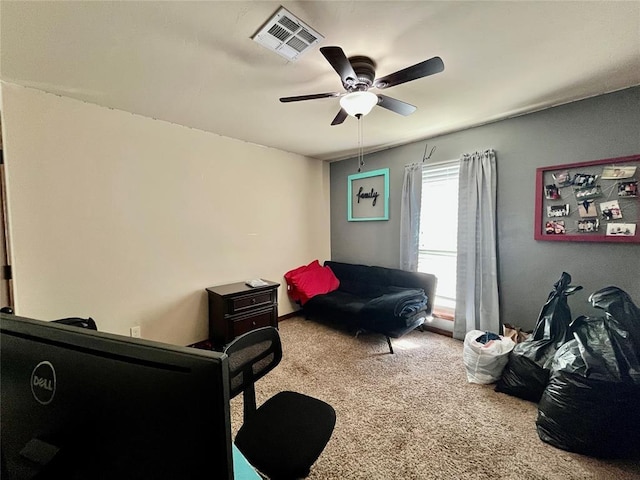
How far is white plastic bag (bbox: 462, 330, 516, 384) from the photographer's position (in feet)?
7.25

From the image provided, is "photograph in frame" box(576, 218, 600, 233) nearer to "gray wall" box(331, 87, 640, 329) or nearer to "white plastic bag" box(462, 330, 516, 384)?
"gray wall" box(331, 87, 640, 329)

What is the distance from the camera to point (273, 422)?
1188 millimetres

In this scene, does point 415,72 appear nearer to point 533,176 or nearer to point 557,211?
point 533,176

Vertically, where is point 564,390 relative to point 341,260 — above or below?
below

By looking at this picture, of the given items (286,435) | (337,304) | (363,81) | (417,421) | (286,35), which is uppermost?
(286,35)

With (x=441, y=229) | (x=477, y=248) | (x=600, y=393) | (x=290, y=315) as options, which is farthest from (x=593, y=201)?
(x=290, y=315)

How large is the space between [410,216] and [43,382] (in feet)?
11.4

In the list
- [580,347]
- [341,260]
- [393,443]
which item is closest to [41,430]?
[393,443]

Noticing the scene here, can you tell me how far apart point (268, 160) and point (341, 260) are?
192 centimetres

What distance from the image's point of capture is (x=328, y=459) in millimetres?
1573

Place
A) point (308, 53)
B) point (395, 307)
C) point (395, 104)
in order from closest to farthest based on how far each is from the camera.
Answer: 1. point (308, 53)
2. point (395, 104)
3. point (395, 307)

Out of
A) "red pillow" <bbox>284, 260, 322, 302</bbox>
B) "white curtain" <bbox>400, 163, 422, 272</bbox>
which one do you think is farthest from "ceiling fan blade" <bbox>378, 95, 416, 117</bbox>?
"red pillow" <bbox>284, 260, 322, 302</bbox>

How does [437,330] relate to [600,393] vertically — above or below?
below

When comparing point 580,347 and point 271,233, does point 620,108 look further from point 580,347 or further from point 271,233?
point 271,233
